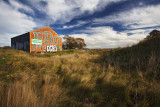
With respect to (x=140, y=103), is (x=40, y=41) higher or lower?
higher

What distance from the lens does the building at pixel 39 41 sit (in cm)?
1892

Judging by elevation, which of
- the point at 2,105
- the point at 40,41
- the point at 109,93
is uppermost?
the point at 40,41

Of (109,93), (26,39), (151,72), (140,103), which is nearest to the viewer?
(140,103)

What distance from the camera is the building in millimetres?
18922

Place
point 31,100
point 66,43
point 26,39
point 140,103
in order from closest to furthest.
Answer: point 31,100 → point 140,103 → point 26,39 → point 66,43

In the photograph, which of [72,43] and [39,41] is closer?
[39,41]

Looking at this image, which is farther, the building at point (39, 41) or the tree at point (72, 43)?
the tree at point (72, 43)

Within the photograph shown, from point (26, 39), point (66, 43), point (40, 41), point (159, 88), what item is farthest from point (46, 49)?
point (159, 88)

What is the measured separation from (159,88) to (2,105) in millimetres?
4151

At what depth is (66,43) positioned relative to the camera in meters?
38.3

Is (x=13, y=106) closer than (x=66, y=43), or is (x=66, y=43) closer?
(x=13, y=106)

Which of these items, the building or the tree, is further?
the tree

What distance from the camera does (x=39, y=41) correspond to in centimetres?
1995

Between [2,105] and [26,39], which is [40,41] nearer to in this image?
[26,39]
